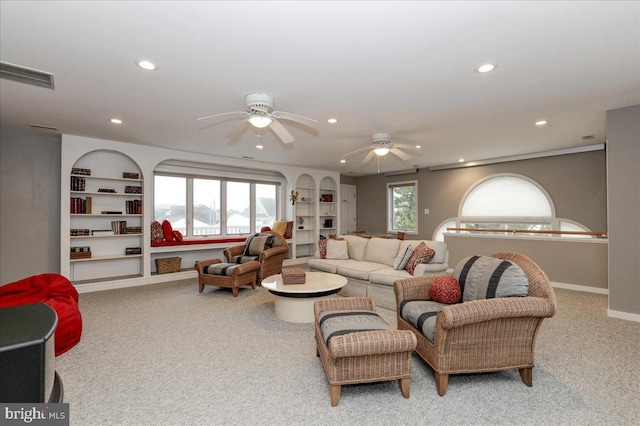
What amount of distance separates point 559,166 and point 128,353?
24.6ft

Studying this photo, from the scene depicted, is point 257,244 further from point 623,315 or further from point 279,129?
point 623,315

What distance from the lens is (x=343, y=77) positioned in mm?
2848

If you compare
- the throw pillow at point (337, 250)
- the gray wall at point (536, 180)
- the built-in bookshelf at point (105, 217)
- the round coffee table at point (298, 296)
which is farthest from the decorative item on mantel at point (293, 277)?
the gray wall at point (536, 180)

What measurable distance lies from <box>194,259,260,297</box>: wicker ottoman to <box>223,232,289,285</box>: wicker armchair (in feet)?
0.35

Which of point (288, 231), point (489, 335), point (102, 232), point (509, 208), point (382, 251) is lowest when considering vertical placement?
point (489, 335)

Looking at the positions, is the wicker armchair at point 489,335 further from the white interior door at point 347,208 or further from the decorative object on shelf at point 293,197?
the white interior door at point 347,208

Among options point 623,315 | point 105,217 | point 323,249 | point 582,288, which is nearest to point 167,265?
point 105,217

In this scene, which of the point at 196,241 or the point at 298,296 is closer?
the point at 298,296

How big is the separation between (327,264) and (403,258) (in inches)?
50.6

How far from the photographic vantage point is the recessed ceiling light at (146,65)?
8.43ft

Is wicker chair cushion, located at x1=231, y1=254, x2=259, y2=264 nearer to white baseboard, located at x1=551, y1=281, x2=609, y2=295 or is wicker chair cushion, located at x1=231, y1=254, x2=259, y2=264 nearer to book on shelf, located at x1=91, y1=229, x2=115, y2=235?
book on shelf, located at x1=91, y1=229, x2=115, y2=235

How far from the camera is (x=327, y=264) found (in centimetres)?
506

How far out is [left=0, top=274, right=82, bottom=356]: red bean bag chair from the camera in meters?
2.85

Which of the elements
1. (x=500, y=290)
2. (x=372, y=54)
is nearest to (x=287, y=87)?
(x=372, y=54)
